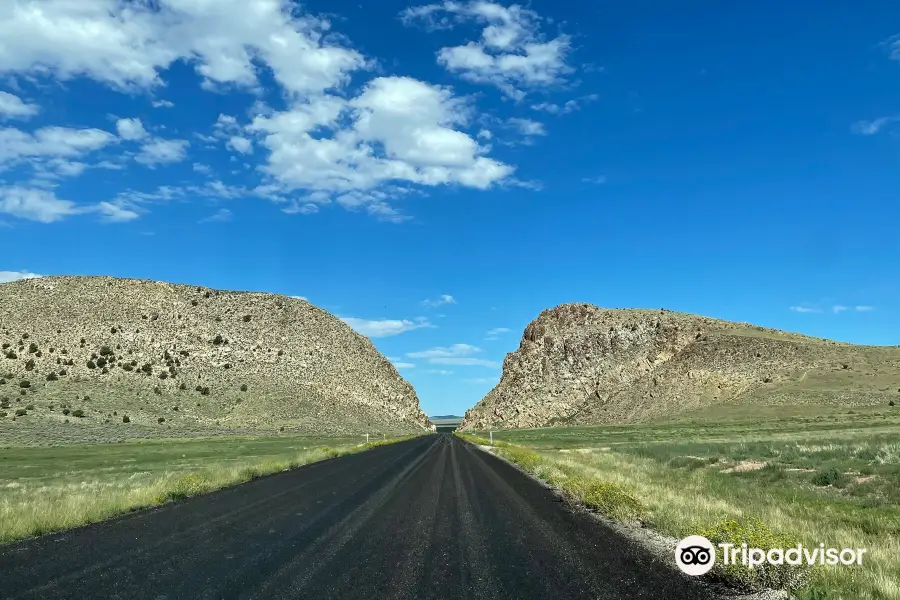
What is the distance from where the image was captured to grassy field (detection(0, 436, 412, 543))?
1488 cm

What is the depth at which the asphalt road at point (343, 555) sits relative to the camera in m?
8.52

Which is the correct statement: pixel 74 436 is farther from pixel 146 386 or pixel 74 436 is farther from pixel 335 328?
pixel 335 328

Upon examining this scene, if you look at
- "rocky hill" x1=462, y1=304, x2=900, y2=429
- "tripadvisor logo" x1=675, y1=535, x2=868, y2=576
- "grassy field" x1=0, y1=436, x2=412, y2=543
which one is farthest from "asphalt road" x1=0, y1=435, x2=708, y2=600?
"rocky hill" x1=462, y1=304, x2=900, y2=429

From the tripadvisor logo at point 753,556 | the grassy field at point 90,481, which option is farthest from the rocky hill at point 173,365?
the tripadvisor logo at point 753,556

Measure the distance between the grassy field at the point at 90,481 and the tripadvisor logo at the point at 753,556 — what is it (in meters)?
12.9

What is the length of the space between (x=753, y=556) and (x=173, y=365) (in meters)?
104

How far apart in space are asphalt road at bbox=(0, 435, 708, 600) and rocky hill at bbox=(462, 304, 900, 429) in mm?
95561

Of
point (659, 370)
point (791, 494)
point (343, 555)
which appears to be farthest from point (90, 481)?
point (659, 370)

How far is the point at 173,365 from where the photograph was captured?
102 m

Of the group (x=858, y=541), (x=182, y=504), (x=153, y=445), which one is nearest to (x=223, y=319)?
(x=153, y=445)

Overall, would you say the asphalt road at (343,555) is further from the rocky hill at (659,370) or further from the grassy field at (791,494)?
the rocky hill at (659,370)

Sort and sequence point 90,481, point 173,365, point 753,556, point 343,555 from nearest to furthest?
point 753,556 < point 343,555 < point 90,481 < point 173,365

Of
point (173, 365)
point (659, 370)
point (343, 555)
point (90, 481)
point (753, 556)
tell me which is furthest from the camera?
point (659, 370)

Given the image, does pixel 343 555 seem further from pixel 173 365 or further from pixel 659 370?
pixel 659 370
